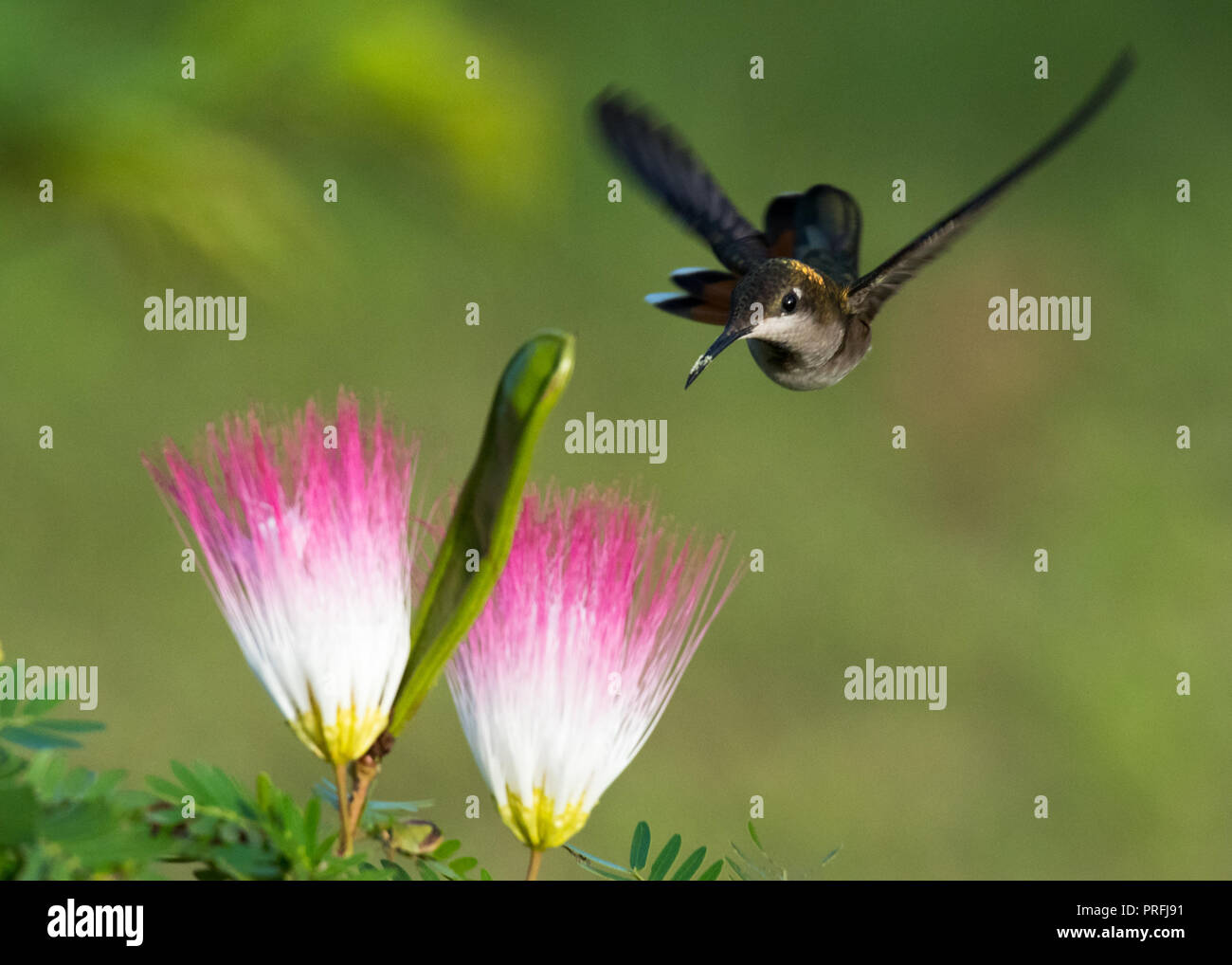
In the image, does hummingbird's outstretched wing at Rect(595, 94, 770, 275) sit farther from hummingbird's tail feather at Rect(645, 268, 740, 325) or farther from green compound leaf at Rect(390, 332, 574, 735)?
Result: green compound leaf at Rect(390, 332, 574, 735)

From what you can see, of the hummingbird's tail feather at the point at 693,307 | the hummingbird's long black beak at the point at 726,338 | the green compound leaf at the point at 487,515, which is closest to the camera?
the green compound leaf at the point at 487,515

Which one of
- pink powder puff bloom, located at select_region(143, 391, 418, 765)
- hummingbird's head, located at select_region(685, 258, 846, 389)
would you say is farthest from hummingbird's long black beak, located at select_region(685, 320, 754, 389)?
pink powder puff bloom, located at select_region(143, 391, 418, 765)

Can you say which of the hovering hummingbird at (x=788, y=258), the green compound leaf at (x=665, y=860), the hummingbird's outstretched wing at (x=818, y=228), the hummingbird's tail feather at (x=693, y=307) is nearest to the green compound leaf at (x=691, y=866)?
the green compound leaf at (x=665, y=860)

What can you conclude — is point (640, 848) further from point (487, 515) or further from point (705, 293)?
point (705, 293)

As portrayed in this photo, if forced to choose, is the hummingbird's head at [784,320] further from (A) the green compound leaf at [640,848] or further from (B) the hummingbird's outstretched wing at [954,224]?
(A) the green compound leaf at [640,848]

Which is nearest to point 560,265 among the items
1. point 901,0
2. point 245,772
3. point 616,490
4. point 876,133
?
point 876,133
